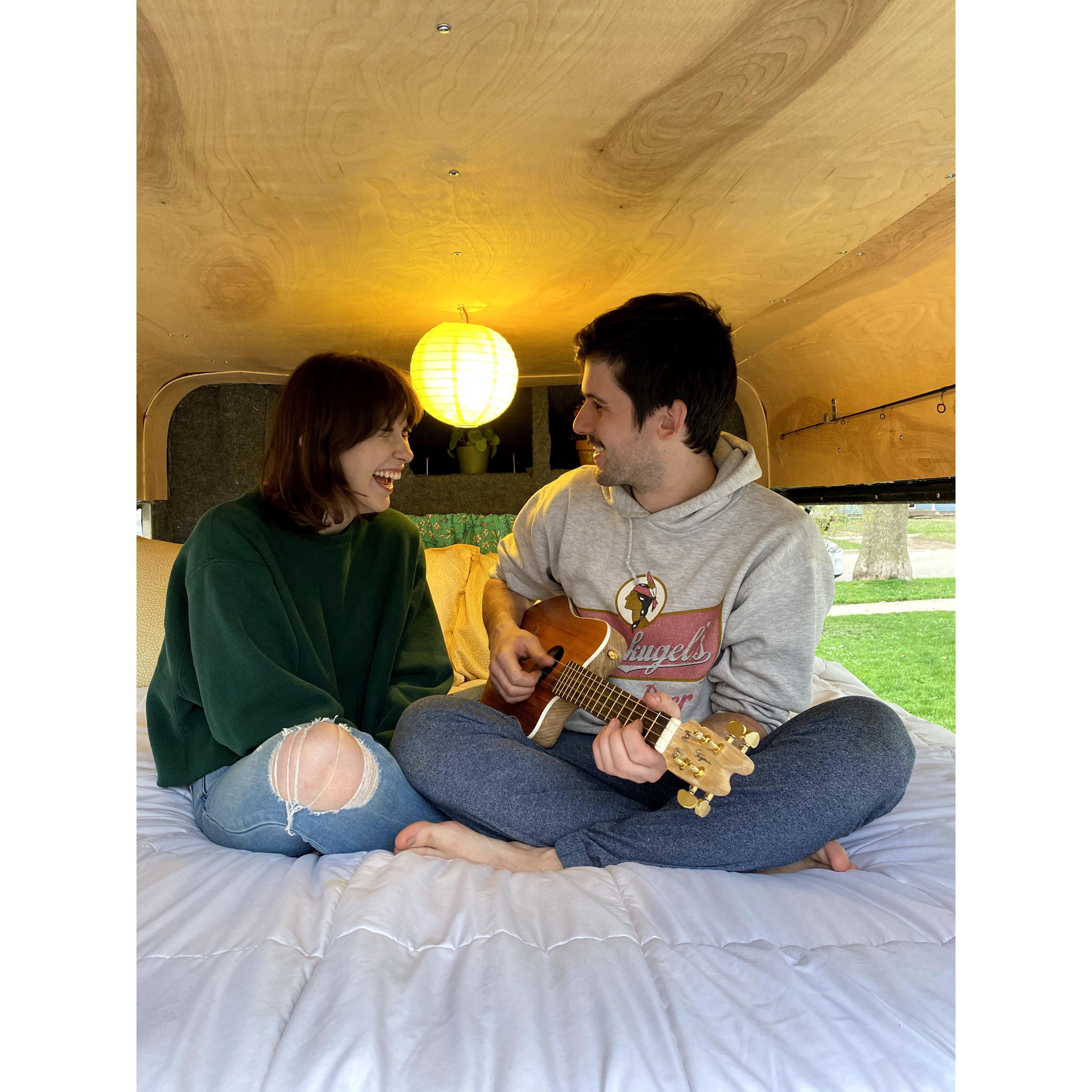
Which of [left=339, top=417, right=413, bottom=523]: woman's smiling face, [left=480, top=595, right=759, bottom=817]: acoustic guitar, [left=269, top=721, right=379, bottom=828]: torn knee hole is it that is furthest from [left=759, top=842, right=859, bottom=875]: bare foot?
[left=339, top=417, right=413, bottom=523]: woman's smiling face

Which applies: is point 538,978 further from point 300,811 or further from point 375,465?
point 375,465

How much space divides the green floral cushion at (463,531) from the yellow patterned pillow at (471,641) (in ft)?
1.80

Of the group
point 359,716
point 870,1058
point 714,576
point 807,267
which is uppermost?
point 807,267

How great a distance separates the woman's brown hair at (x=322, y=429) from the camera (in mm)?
1525

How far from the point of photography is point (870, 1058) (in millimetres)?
718

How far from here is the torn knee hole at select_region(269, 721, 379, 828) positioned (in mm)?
1214

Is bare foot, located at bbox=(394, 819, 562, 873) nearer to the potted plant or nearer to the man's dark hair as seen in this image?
the man's dark hair

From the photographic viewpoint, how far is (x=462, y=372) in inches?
95.3

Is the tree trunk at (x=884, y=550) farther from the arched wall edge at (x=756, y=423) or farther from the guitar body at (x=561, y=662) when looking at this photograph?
the guitar body at (x=561, y=662)

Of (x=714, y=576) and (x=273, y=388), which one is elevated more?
(x=273, y=388)

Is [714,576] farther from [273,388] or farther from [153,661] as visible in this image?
[273,388]
